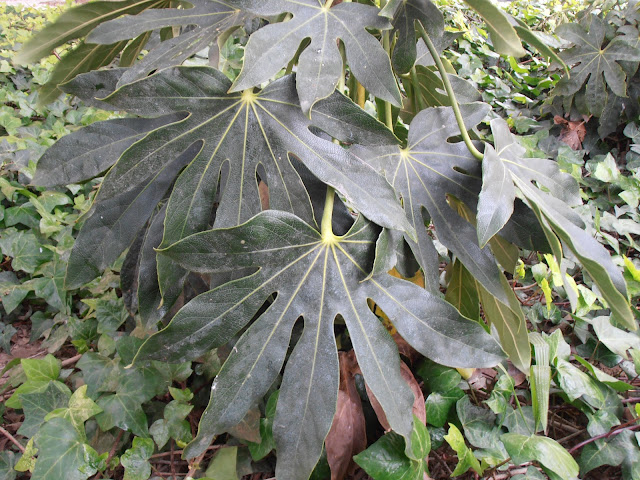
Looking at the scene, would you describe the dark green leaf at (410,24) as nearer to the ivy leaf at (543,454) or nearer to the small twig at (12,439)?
the ivy leaf at (543,454)

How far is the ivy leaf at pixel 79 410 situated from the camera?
83 centimetres

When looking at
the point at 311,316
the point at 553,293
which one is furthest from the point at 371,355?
the point at 553,293

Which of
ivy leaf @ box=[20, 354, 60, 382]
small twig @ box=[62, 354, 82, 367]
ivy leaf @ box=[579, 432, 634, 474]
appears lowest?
ivy leaf @ box=[579, 432, 634, 474]

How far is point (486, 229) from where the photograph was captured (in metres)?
0.58

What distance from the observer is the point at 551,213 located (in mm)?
659

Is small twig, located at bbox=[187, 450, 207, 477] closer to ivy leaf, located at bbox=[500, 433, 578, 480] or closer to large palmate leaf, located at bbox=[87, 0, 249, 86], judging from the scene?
Answer: ivy leaf, located at bbox=[500, 433, 578, 480]

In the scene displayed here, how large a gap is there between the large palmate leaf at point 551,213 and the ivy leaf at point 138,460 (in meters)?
0.73

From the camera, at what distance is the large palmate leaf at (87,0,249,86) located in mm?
722

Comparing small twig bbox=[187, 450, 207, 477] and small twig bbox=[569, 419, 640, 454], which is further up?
small twig bbox=[187, 450, 207, 477]

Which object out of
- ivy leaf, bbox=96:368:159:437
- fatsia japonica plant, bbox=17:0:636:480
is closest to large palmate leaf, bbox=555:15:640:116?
fatsia japonica plant, bbox=17:0:636:480

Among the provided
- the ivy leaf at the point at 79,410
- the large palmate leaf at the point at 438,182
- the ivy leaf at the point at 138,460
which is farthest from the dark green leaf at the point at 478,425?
the ivy leaf at the point at 79,410

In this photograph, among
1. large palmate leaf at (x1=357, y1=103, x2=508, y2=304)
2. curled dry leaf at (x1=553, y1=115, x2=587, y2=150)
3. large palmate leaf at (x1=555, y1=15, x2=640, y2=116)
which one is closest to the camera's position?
large palmate leaf at (x1=357, y1=103, x2=508, y2=304)

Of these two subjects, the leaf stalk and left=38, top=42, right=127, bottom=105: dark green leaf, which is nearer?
the leaf stalk

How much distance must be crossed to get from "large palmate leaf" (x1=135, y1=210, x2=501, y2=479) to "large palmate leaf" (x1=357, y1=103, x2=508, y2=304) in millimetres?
94
